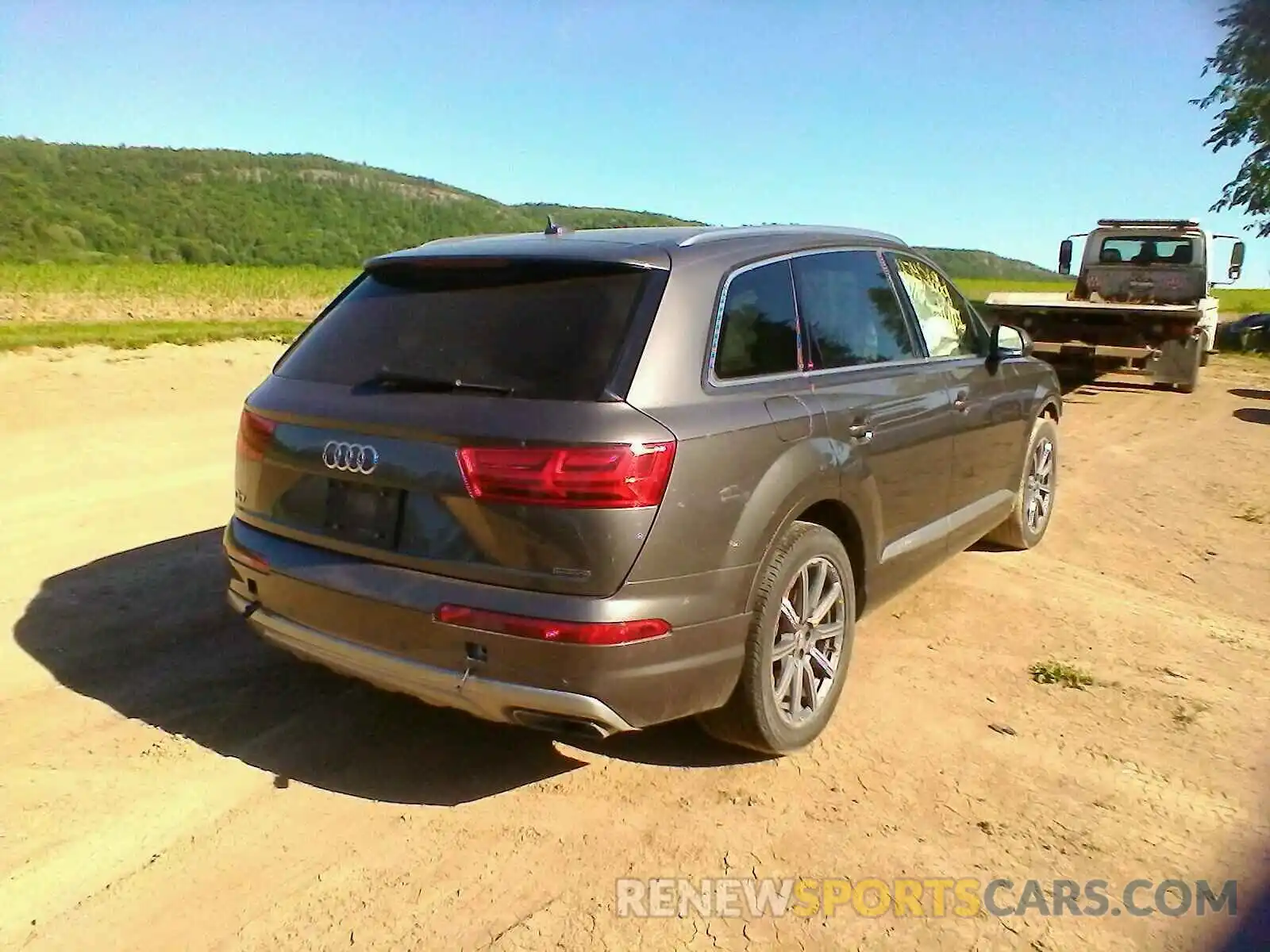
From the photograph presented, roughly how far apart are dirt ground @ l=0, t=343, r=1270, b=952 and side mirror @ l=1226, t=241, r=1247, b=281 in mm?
11441

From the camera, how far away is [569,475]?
2740mm

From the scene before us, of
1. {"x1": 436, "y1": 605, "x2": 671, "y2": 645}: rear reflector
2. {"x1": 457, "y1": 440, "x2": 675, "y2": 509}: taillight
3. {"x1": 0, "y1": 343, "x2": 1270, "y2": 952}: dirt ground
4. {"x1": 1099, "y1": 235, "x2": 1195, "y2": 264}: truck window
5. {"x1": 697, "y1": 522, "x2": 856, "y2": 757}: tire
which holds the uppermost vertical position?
{"x1": 1099, "y1": 235, "x2": 1195, "y2": 264}: truck window

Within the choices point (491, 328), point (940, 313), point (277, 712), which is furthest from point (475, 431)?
point (940, 313)

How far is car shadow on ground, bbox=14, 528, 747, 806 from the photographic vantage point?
3.34 meters

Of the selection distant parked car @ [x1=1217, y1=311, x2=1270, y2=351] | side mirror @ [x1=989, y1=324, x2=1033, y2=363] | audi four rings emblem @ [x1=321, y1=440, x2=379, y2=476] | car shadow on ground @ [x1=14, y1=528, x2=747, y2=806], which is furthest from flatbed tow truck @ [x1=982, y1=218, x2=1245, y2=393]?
audi four rings emblem @ [x1=321, y1=440, x2=379, y2=476]

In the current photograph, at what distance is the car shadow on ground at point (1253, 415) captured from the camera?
11.4 meters

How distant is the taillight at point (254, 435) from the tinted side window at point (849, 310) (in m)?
1.93

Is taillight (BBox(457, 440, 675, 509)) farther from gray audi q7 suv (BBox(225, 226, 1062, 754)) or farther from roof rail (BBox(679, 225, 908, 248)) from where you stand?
roof rail (BBox(679, 225, 908, 248))

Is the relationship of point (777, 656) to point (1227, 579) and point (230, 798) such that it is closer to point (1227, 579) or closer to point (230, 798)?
point (230, 798)

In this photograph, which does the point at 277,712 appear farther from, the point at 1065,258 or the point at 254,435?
the point at 1065,258

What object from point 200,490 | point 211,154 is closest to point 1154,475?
point 200,490

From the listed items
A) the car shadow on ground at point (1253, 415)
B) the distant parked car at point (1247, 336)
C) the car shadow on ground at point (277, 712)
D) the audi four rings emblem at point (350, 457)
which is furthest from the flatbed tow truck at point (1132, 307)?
the audi four rings emblem at point (350, 457)

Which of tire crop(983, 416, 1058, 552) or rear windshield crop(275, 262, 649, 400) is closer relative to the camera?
rear windshield crop(275, 262, 649, 400)

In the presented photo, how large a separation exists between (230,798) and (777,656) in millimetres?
1802
